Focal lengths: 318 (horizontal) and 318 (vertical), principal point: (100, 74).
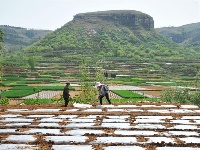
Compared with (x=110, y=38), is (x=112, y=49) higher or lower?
lower

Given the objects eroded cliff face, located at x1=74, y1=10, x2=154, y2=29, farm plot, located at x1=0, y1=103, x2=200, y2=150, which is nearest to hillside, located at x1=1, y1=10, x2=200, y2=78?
eroded cliff face, located at x1=74, y1=10, x2=154, y2=29

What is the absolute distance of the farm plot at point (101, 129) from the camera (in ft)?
22.8

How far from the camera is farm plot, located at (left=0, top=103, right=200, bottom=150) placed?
6945 millimetres

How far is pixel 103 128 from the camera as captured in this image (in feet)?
27.8

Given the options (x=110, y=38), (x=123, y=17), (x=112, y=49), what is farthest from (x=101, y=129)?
(x=123, y=17)

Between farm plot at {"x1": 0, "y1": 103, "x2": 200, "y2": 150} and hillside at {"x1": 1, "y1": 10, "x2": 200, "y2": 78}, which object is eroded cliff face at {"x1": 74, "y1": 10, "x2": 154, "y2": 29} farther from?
farm plot at {"x1": 0, "y1": 103, "x2": 200, "y2": 150}

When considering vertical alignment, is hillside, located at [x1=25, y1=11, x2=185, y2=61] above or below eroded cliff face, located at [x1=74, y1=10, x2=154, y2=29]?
below

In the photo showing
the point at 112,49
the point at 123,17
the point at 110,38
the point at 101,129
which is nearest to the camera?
the point at 101,129

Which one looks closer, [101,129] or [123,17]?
[101,129]

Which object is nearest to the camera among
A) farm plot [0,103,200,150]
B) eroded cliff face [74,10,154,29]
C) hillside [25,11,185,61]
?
farm plot [0,103,200,150]

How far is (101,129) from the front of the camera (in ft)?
27.5

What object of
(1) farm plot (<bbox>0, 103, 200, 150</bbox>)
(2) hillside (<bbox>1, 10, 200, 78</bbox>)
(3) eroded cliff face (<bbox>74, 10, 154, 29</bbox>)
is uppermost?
(3) eroded cliff face (<bbox>74, 10, 154, 29</bbox>)

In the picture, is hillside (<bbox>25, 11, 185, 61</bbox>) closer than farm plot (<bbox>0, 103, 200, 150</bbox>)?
No

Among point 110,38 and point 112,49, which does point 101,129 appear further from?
point 110,38
